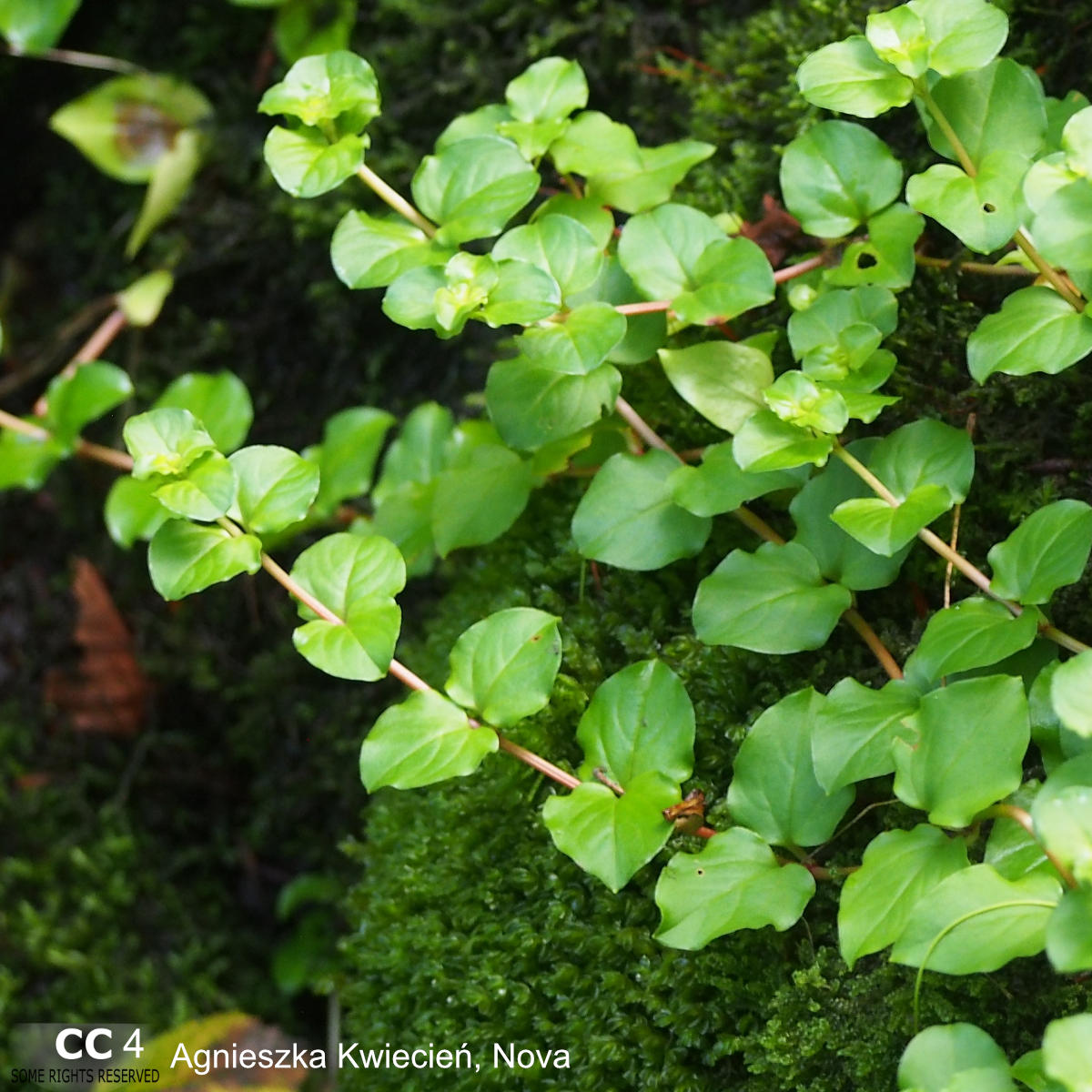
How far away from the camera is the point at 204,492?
109 centimetres

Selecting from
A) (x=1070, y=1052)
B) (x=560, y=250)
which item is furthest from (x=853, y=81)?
(x=1070, y=1052)

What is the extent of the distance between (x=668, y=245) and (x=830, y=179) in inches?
A: 8.1

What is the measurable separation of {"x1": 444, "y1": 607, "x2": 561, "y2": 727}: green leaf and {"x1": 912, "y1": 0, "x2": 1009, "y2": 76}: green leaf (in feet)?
2.31

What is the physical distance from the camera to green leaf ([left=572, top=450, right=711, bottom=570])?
4.08ft

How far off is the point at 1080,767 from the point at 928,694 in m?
0.14

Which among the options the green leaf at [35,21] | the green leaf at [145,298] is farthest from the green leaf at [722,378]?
the green leaf at [35,21]

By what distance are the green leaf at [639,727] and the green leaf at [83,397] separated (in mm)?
1109

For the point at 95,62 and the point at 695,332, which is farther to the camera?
the point at 95,62

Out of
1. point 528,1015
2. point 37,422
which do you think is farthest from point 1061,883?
point 37,422

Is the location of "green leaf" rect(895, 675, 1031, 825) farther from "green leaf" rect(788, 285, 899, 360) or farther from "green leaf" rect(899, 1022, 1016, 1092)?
"green leaf" rect(788, 285, 899, 360)

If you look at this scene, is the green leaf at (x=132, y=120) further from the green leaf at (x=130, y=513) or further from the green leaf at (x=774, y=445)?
the green leaf at (x=774, y=445)

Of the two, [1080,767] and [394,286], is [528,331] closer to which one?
[394,286]

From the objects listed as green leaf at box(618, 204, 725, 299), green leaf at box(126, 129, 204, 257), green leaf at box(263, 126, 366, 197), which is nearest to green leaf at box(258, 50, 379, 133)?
green leaf at box(263, 126, 366, 197)

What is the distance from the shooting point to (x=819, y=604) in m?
1.16
